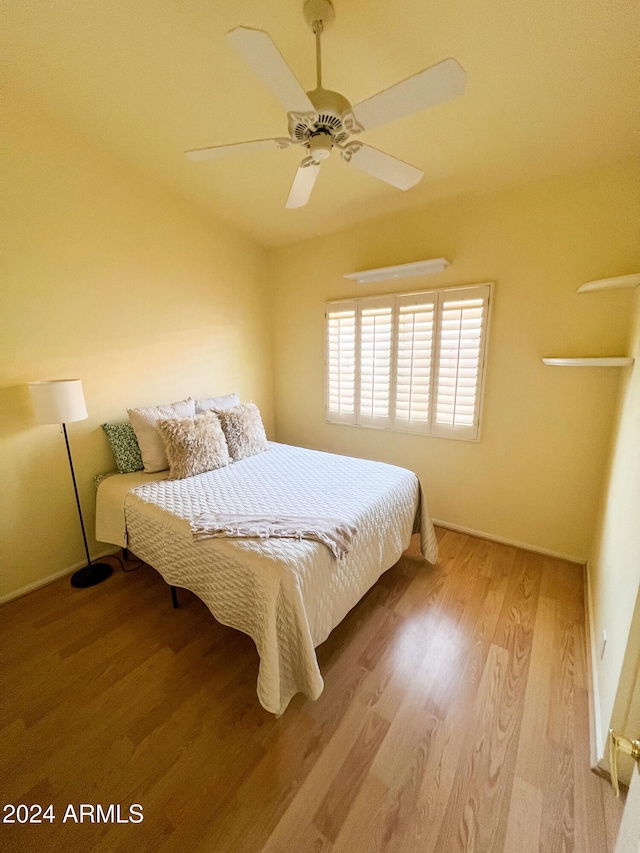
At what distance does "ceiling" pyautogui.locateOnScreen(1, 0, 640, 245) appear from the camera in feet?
4.04

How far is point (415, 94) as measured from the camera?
1.09m

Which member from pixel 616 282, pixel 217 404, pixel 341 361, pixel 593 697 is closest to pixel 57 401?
pixel 217 404

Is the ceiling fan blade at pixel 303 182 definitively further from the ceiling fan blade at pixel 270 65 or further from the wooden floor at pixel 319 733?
the wooden floor at pixel 319 733

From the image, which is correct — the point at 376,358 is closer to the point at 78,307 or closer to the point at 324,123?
the point at 324,123

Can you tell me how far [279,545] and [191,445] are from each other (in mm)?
1158

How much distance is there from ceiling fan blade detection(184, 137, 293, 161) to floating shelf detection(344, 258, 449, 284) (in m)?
1.47

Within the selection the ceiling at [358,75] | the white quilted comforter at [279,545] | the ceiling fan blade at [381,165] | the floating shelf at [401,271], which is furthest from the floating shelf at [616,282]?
the white quilted comforter at [279,545]

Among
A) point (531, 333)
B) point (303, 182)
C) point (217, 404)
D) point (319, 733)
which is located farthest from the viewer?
point (217, 404)

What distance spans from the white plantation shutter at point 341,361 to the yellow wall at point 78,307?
1.17 metres

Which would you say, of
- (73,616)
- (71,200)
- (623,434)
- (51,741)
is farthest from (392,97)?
(73,616)

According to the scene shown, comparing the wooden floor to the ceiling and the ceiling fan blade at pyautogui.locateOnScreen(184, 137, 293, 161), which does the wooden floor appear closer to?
the ceiling fan blade at pyautogui.locateOnScreen(184, 137, 293, 161)

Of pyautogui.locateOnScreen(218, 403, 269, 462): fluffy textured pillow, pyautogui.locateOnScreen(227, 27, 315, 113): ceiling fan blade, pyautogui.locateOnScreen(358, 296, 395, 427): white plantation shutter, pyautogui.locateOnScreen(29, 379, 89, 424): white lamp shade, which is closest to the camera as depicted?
pyautogui.locateOnScreen(227, 27, 315, 113): ceiling fan blade

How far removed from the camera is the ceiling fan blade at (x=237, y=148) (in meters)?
1.31

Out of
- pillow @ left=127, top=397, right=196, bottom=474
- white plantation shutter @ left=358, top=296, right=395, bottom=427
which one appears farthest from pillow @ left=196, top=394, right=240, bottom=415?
white plantation shutter @ left=358, top=296, right=395, bottom=427
